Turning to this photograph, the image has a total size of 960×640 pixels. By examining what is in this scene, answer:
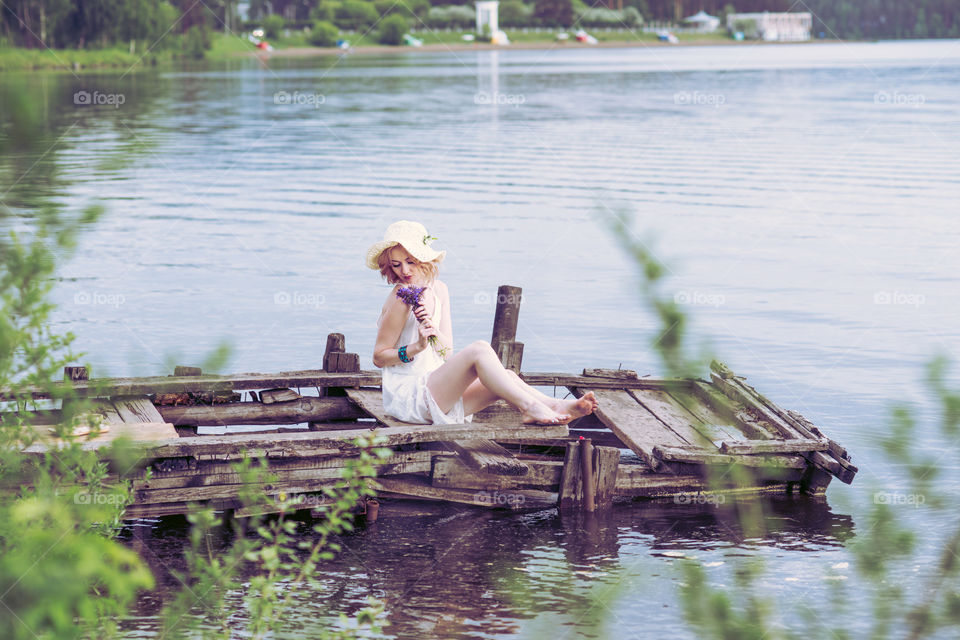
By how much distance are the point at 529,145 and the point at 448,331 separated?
26.0 metres

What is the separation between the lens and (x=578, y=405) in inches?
308

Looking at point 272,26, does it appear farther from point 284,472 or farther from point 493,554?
point 493,554

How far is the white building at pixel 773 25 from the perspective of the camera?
464 feet

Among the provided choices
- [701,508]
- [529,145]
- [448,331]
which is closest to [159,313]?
[448,331]

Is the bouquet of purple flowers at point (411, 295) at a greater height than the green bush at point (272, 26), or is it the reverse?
the green bush at point (272, 26)

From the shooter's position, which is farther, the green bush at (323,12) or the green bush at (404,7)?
the green bush at (404,7)

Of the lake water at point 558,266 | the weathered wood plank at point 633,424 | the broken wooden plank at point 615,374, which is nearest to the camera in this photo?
the lake water at point 558,266
